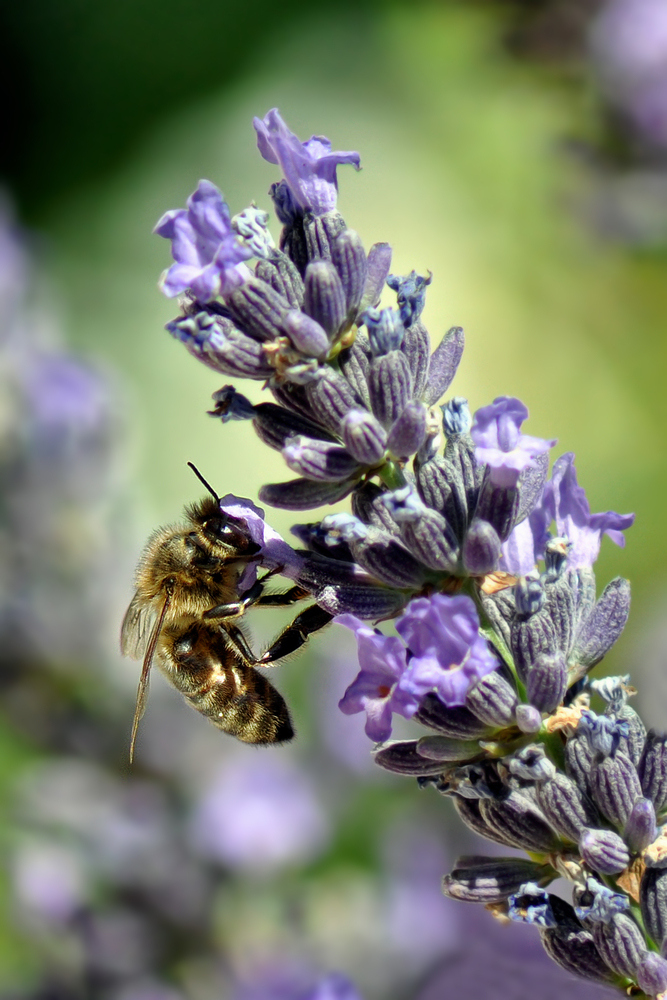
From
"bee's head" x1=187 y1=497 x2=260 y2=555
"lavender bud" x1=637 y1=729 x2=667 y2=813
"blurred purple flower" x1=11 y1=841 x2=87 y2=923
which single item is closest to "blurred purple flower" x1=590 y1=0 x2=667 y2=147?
"bee's head" x1=187 y1=497 x2=260 y2=555

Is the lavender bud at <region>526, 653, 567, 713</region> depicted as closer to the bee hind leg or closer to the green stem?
the green stem

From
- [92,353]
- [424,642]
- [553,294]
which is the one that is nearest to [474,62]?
[553,294]

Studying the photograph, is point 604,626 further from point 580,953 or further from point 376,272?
point 376,272

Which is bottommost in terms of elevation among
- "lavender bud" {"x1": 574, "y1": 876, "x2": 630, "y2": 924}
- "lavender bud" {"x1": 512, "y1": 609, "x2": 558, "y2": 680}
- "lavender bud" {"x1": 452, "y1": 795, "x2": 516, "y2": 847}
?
"lavender bud" {"x1": 574, "y1": 876, "x2": 630, "y2": 924}

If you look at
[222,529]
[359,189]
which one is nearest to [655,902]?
[222,529]

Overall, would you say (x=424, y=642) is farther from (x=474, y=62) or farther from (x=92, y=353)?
(x=474, y=62)
